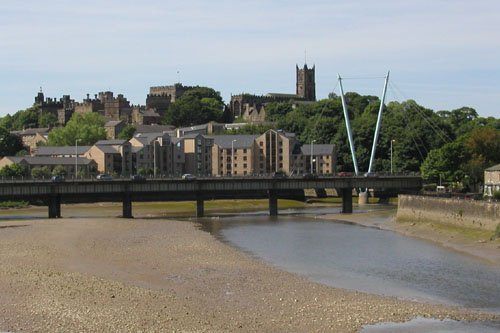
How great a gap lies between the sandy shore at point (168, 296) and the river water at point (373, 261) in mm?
2533

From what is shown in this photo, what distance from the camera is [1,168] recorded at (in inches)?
5723

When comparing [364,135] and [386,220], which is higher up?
[364,135]

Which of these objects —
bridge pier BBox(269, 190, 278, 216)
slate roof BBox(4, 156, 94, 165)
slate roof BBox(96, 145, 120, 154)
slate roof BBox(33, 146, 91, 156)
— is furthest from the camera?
slate roof BBox(33, 146, 91, 156)

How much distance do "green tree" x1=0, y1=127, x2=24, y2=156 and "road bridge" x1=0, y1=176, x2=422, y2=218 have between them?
72898mm

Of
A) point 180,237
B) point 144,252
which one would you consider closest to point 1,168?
point 180,237

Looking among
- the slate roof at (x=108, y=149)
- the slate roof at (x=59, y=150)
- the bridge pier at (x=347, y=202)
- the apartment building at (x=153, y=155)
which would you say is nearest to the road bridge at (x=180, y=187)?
the bridge pier at (x=347, y=202)

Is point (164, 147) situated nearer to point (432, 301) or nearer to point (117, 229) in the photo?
point (117, 229)

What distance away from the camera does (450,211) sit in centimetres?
7625

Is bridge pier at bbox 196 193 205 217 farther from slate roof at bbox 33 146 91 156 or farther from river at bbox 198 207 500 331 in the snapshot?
slate roof at bbox 33 146 91 156

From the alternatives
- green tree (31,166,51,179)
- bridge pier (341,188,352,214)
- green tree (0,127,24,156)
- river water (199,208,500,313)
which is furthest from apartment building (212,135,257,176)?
river water (199,208,500,313)

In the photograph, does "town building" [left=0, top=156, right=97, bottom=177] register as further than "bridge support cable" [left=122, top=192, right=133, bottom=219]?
Yes

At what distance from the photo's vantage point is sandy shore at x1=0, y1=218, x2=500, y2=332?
1310 inches

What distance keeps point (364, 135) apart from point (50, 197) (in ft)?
269

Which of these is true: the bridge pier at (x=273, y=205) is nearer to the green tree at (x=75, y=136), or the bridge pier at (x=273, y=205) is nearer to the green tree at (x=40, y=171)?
the green tree at (x=40, y=171)
